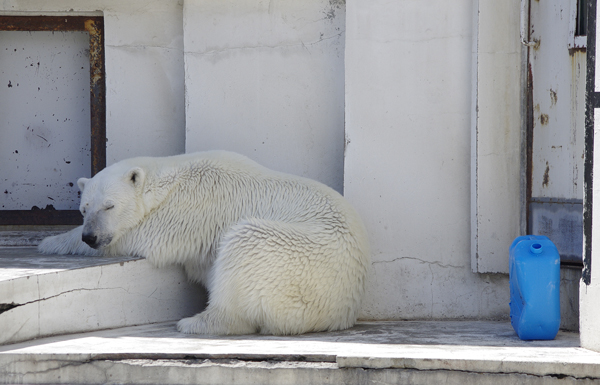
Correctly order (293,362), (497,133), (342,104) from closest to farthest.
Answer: (293,362)
(497,133)
(342,104)

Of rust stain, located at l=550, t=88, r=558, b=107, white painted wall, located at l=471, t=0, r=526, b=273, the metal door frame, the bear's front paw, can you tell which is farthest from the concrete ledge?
rust stain, located at l=550, t=88, r=558, b=107

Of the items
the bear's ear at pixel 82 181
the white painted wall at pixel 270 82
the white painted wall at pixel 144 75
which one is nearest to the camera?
the bear's ear at pixel 82 181

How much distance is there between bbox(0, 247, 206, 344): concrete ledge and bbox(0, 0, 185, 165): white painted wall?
4.25 feet

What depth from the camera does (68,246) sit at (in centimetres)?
477

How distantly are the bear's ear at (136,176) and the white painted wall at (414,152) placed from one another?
4.95 feet

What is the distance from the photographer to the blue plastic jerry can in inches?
148

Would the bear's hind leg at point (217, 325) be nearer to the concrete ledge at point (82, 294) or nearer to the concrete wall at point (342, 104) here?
the concrete ledge at point (82, 294)

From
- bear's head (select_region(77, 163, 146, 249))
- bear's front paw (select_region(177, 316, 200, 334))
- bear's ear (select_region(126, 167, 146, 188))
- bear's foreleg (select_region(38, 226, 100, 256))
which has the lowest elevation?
bear's front paw (select_region(177, 316, 200, 334))

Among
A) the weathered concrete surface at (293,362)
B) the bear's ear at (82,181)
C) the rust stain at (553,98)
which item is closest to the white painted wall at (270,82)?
the bear's ear at (82,181)

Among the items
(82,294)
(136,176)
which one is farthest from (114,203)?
(82,294)

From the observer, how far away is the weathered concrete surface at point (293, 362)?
10.4ft

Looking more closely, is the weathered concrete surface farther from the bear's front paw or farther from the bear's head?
the bear's head

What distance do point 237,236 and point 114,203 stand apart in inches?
41.4

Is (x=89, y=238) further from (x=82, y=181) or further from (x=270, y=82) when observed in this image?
(x=270, y=82)
